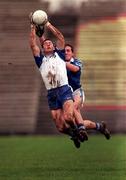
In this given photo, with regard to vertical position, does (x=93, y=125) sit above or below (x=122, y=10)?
above

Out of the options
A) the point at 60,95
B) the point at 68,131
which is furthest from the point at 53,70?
the point at 68,131

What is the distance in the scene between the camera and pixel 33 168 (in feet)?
27.0

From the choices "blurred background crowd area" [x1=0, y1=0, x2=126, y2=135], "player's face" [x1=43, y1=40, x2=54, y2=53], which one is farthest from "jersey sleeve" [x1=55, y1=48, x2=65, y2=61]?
"blurred background crowd area" [x1=0, y1=0, x2=126, y2=135]

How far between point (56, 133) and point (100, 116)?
1407 mm

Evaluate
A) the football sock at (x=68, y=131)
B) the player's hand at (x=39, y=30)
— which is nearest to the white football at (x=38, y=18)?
the player's hand at (x=39, y=30)

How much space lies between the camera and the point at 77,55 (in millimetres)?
21688

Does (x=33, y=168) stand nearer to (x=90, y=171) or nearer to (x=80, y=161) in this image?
(x=90, y=171)

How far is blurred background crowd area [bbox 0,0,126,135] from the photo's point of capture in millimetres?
20484

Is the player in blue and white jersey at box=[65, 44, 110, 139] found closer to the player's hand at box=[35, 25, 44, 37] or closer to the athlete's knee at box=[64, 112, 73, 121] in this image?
the athlete's knee at box=[64, 112, 73, 121]

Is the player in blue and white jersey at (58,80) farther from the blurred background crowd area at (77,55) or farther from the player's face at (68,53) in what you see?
the blurred background crowd area at (77,55)

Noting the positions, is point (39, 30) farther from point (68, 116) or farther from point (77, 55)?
point (77, 55)

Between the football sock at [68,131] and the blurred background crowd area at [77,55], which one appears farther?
the blurred background crowd area at [77,55]

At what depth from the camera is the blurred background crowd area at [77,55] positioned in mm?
20484

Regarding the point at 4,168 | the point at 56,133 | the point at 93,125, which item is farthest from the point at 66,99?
the point at 56,133
